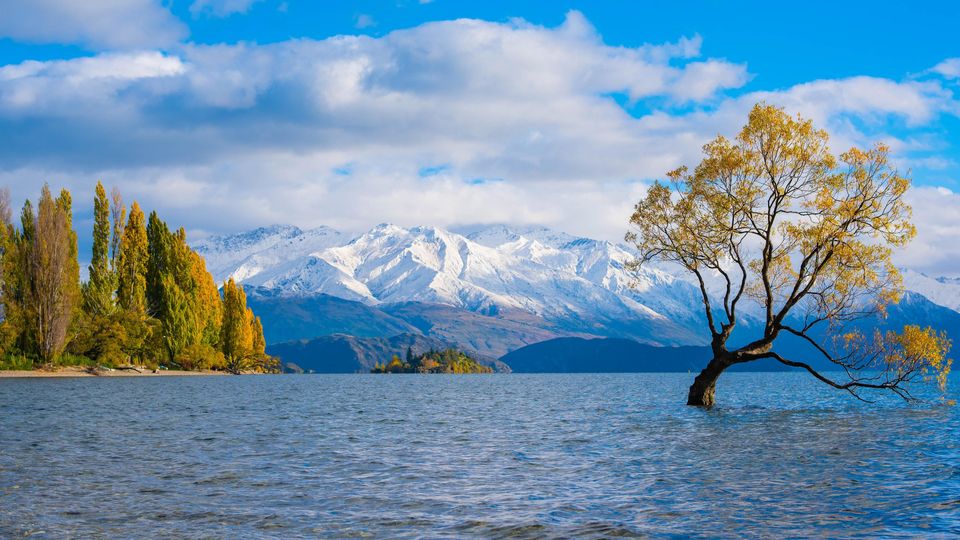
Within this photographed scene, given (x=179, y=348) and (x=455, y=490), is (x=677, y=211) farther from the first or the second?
(x=179, y=348)

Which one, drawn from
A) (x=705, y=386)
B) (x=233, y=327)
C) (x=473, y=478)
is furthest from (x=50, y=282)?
(x=473, y=478)

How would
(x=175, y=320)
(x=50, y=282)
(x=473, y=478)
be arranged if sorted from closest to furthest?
(x=473, y=478)
(x=50, y=282)
(x=175, y=320)

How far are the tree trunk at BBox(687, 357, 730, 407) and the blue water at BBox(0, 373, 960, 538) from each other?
7.51m

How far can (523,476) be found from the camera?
29.2 metres

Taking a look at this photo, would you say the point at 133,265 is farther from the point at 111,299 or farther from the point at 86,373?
the point at 86,373

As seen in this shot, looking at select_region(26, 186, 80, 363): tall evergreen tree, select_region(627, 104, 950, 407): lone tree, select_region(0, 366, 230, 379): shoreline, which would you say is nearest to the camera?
select_region(627, 104, 950, 407): lone tree

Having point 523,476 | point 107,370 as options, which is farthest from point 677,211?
point 107,370

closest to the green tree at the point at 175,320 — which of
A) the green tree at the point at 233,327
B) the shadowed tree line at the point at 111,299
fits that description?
the shadowed tree line at the point at 111,299

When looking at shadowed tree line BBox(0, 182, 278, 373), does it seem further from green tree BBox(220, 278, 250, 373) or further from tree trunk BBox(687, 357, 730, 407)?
tree trunk BBox(687, 357, 730, 407)

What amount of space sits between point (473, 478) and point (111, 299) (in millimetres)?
117204

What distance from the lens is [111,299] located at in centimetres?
12938

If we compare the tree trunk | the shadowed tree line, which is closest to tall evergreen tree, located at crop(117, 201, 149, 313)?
the shadowed tree line

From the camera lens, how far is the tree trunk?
6057cm

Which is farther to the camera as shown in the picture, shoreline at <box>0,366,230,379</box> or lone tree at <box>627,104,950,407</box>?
shoreline at <box>0,366,230,379</box>
